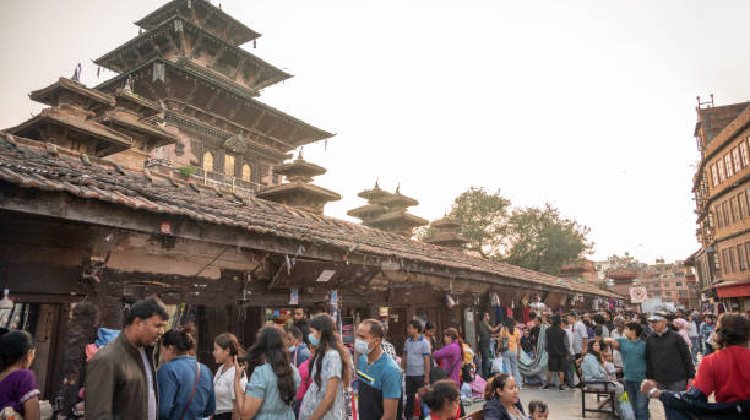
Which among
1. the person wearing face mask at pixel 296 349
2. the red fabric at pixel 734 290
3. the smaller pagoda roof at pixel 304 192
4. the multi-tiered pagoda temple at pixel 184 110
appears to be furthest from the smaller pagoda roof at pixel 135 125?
the red fabric at pixel 734 290

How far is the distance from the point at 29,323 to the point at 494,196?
47685 millimetres

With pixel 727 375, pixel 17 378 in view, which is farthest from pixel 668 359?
pixel 17 378

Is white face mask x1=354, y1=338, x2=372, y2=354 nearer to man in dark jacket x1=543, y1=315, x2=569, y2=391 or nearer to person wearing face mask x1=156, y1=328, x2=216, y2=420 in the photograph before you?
person wearing face mask x1=156, y1=328, x2=216, y2=420

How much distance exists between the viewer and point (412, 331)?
8.12m

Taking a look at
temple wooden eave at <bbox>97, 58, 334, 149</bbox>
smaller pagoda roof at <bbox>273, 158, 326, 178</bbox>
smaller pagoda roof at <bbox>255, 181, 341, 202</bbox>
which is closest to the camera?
smaller pagoda roof at <bbox>255, 181, 341, 202</bbox>

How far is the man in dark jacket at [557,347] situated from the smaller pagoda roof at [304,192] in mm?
12256

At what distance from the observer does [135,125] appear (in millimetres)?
18922

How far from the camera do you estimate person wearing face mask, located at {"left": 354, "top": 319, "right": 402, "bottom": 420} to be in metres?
4.79

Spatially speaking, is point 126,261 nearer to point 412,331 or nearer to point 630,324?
point 412,331

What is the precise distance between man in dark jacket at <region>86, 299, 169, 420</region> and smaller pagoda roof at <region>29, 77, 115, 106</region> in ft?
60.7

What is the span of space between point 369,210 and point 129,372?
109 ft

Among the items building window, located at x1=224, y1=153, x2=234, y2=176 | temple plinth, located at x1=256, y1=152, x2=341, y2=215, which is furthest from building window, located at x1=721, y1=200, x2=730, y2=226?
building window, located at x1=224, y1=153, x2=234, y2=176

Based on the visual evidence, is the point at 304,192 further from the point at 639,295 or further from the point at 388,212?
the point at 639,295

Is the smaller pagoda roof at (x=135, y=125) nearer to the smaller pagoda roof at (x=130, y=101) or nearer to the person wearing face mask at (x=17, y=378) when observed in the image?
the smaller pagoda roof at (x=130, y=101)
